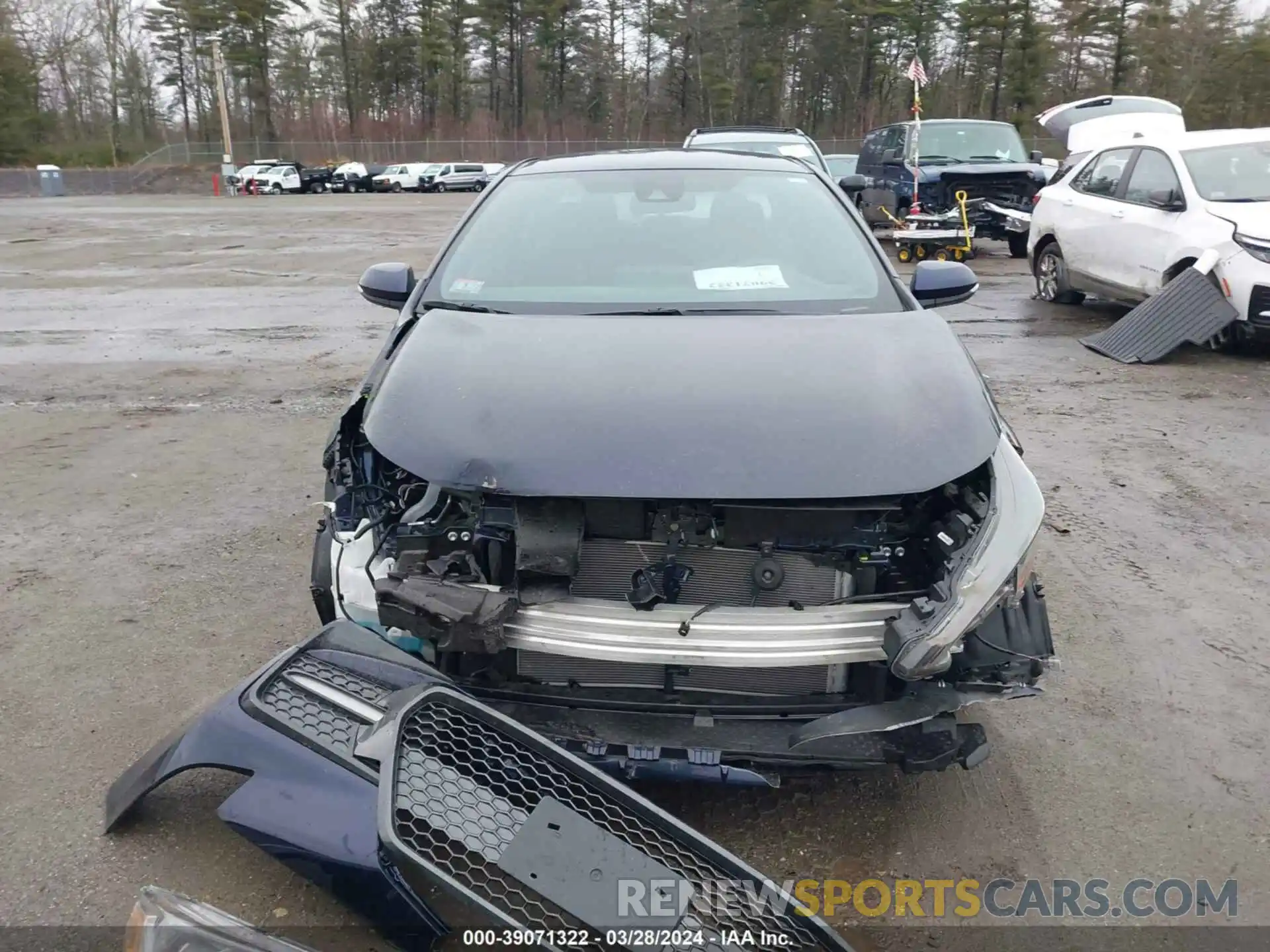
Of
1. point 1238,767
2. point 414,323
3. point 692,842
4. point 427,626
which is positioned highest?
point 414,323

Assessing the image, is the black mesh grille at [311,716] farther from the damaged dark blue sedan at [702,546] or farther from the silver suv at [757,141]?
the silver suv at [757,141]

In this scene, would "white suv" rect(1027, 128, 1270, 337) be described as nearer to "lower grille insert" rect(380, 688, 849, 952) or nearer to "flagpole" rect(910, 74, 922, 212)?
"flagpole" rect(910, 74, 922, 212)

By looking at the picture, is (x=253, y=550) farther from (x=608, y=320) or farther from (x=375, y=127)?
(x=375, y=127)

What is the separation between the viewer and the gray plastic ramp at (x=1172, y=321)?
24.2 ft

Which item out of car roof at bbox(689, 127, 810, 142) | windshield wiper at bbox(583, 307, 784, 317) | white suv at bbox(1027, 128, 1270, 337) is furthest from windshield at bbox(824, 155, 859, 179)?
windshield wiper at bbox(583, 307, 784, 317)

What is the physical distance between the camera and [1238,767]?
280 centimetres

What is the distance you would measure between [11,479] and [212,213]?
22.3m

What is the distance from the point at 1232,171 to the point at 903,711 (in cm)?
748

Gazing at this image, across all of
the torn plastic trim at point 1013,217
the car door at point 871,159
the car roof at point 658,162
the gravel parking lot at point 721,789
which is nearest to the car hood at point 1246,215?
the gravel parking lot at point 721,789

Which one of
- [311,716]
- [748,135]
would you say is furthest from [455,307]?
[748,135]

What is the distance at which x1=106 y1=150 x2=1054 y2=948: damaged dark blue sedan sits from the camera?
6.29ft

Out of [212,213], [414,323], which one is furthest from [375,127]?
[414,323]

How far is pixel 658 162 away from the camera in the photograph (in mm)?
4195

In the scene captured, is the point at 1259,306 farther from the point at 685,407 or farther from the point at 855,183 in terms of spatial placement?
the point at 685,407
